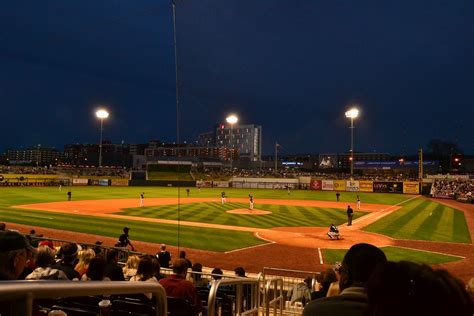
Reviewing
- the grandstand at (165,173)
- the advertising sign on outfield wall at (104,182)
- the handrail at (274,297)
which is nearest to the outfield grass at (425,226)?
the handrail at (274,297)

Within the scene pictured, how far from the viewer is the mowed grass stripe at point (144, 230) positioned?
22191mm

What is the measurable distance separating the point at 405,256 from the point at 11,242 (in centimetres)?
1939

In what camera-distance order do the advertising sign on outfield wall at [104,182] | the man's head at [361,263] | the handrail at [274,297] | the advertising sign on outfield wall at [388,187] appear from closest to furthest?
the man's head at [361,263] → the handrail at [274,297] → the advertising sign on outfield wall at [388,187] → the advertising sign on outfield wall at [104,182]

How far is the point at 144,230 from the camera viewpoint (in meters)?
25.7

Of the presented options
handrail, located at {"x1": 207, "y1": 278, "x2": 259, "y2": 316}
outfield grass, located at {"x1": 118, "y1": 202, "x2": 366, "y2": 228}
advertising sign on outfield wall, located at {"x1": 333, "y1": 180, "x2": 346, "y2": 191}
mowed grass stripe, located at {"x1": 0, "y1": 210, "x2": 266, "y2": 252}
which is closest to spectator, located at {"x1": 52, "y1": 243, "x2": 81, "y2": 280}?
handrail, located at {"x1": 207, "y1": 278, "x2": 259, "y2": 316}

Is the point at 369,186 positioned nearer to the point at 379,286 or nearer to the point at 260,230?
→ the point at 260,230

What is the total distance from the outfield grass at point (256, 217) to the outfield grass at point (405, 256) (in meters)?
8.80

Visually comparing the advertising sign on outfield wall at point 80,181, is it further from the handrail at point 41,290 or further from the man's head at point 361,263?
the handrail at point 41,290

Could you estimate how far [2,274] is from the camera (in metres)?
2.84

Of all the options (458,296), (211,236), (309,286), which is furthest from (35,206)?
(458,296)

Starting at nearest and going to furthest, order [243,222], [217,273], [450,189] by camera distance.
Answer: [217,273] → [243,222] → [450,189]

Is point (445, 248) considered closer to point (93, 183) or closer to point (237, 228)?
point (237, 228)

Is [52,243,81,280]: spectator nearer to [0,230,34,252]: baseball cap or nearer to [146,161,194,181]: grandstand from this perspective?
[0,230,34,252]: baseball cap

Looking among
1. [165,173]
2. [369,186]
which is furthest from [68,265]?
[165,173]
